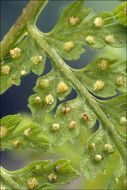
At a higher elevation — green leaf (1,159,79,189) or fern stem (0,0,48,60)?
fern stem (0,0,48,60)

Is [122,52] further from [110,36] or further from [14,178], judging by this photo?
[14,178]

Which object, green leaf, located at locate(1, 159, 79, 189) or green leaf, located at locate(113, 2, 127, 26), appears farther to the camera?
green leaf, located at locate(1, 159, 79, 189)

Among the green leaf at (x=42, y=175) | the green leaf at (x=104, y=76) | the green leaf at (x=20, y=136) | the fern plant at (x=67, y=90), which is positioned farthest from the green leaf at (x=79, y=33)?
the green leaf at (x=42, y=175)

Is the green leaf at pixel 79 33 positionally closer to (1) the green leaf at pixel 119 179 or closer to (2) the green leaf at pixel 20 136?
(2) the green leaf at pixel 20 136

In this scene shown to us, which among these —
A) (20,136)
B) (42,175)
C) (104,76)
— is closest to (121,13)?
(104,76)

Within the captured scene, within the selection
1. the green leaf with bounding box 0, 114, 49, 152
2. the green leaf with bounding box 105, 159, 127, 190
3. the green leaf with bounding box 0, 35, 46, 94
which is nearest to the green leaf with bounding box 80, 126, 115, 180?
the green leaf with bounding box 105, 159, 127, 190

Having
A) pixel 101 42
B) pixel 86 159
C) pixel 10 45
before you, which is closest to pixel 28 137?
pixel 86 159

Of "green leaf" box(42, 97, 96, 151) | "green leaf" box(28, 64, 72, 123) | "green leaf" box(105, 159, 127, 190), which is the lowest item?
"green leaf" box(105, 159, 127, 190)

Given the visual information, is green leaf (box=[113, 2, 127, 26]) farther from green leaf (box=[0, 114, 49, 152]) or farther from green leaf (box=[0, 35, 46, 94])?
green leaf (box=[0, 114, 49, 152])
